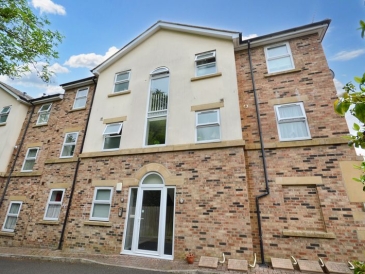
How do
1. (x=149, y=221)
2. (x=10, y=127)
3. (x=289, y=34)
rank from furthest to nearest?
(x=10, y=127), (x=289, y=34), (x=149, y=221)

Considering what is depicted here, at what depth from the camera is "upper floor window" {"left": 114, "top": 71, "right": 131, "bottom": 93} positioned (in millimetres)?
9891

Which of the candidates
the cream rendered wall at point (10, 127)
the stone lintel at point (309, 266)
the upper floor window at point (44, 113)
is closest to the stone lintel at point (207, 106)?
the stone lintel at point (309, 266)

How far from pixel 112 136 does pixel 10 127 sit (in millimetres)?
8311

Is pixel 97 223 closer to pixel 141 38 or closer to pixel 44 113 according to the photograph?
pixel 44 113

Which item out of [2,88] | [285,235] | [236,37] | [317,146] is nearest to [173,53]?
[236,37]

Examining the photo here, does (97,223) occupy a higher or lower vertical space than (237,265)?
higher

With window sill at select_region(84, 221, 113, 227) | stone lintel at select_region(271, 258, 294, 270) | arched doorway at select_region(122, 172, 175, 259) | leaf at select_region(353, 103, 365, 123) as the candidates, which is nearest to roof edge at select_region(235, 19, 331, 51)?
arched doorway at select_region(122, 172, 175, 259)

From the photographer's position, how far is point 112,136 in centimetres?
882

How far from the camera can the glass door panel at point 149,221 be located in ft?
21.9

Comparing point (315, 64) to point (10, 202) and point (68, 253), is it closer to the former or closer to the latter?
point (68, 253)

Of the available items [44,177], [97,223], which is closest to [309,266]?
[97,223]

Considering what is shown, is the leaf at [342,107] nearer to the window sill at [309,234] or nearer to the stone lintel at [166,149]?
the stone lintel at [166,149]

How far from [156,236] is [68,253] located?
3.42 metres

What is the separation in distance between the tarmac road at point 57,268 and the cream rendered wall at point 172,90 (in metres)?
4.30
